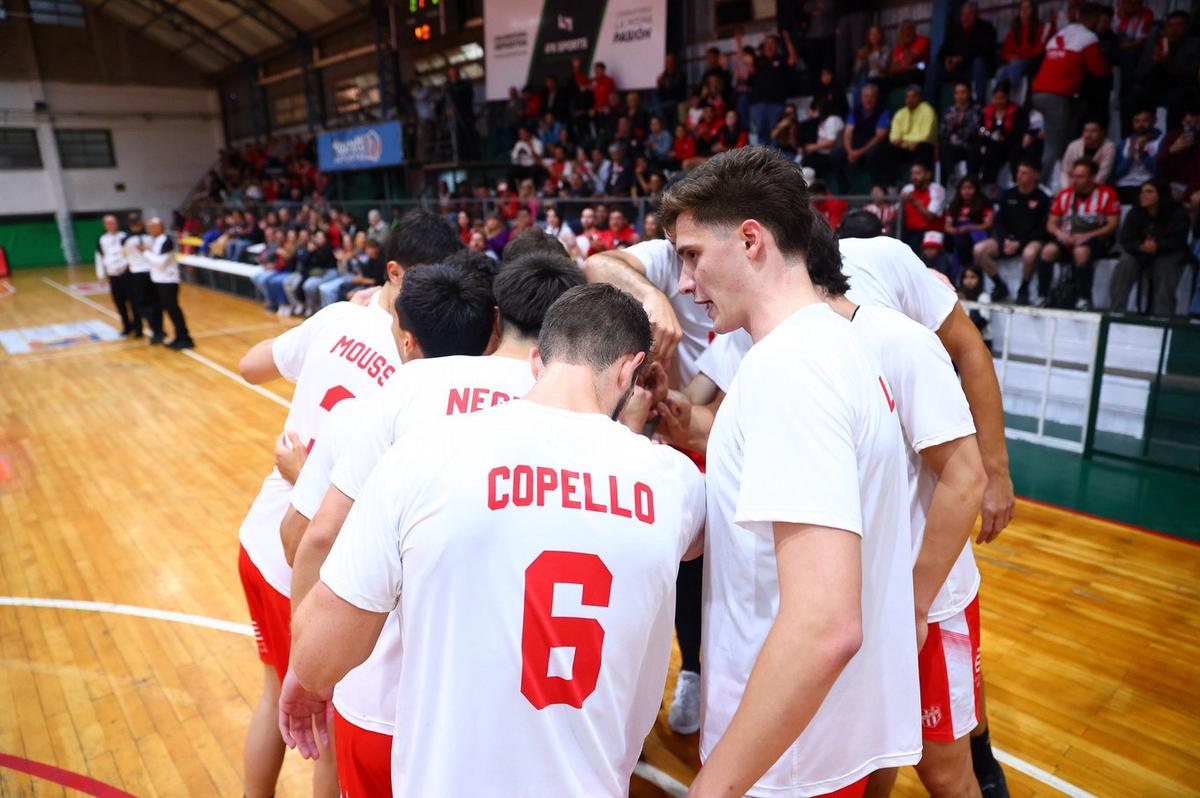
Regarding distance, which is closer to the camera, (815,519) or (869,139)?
(815,519)

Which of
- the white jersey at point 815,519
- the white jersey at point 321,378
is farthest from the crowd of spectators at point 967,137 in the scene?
the white jersey at point 815,519

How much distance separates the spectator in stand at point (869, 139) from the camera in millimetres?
9109

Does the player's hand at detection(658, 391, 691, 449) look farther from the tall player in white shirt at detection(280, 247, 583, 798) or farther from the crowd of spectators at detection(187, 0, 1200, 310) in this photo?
the crowd of spectators at detection(187, 0, 1200, 310)

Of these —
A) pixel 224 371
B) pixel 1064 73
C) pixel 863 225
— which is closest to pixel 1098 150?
pixel 1064 73

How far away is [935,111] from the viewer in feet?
29.1

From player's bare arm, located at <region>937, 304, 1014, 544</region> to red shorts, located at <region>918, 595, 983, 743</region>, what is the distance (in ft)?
1.41

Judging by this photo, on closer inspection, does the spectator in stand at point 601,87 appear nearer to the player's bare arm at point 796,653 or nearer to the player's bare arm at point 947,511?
the player's bare arm at point 947,511

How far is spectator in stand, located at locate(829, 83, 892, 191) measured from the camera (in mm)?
9109

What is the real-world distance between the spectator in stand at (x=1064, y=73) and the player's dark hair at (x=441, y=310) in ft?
27.3

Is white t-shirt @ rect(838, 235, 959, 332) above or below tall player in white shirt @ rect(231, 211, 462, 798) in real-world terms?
above

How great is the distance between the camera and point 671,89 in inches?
493

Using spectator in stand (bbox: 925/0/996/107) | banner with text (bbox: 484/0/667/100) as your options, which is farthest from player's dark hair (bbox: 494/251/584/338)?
banner with text (bbox: 484/0/667/100)

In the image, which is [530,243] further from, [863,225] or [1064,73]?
[1064,73]

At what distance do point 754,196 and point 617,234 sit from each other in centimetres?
878
